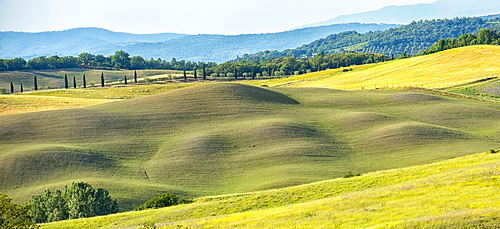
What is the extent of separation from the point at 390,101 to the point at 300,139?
31290 millimetres

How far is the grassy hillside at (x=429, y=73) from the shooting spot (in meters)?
123

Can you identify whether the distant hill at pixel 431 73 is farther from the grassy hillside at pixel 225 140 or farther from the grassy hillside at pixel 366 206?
the grassy hillside at pixel 366 206

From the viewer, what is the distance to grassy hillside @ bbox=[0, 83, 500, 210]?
5491 cm

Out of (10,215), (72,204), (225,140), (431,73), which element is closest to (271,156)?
(225,140)

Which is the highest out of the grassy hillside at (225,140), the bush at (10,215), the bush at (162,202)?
the bush at (10,215)

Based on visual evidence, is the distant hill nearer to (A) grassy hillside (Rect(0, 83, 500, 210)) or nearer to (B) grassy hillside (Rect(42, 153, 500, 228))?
(A) grassy hillside (Rect(0, 83, 500, 210))

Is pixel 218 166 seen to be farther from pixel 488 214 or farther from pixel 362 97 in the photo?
pixel 362 97

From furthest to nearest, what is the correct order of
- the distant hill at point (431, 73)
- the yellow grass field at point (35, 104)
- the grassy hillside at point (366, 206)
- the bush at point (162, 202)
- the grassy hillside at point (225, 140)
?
the distant hill at point (431, 73) < the yellow grass field at point (35, 104) < the grassy hillside at point (225, 140) < the bush at point (162, 202) < the grassy hillside at point (366, 206)

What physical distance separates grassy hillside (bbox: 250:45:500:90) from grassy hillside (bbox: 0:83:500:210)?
30.1 meters

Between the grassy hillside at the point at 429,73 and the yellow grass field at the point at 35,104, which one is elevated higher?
the grassy hillside at the point at 429,73

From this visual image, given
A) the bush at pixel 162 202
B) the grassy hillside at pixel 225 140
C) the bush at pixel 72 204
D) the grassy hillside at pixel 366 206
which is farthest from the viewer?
the grassy hillside at pixel 225 140

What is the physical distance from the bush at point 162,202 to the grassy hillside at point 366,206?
8.06 ft

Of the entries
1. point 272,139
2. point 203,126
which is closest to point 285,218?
point 272,139


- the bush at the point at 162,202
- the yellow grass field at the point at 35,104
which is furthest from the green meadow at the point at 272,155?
the bush at the point at 162,202
